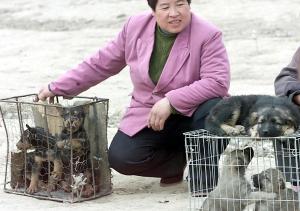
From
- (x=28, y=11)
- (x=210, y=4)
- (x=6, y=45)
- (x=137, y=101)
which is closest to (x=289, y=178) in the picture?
(x=137, y=101)

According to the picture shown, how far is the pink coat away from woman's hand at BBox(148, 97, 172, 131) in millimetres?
46

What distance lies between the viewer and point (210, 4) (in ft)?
57.8

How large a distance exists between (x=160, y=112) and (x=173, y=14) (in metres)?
0.63

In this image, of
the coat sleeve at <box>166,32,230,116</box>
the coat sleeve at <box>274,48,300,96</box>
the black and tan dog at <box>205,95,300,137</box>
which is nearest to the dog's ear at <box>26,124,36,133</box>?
the coat sleeve at <box>166,32,230,116</box>

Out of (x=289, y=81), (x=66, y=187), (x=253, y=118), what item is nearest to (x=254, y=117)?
(x=253, y=118)

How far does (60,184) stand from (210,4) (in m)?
12.6

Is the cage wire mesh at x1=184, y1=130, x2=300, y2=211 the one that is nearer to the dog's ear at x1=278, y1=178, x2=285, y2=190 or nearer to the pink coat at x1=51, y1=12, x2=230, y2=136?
the dog's ear at x1=278, y1=178, x2=285, y2=190

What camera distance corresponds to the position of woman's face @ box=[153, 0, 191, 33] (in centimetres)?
519

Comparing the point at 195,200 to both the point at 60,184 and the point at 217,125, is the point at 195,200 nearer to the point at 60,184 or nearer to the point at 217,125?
the point at 217,125

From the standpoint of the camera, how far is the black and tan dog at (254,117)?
4836 mm

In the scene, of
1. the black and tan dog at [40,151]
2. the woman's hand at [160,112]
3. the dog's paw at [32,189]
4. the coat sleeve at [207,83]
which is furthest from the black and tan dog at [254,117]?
the dog's paw at [32,189]

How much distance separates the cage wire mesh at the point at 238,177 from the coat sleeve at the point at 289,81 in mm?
444

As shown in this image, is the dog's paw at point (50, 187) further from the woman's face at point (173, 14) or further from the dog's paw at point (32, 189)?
the woman's face at point (173, 14)

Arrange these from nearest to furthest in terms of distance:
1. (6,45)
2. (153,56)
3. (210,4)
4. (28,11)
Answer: (153,56) → (6,45) → (210,4) → (28,11)
